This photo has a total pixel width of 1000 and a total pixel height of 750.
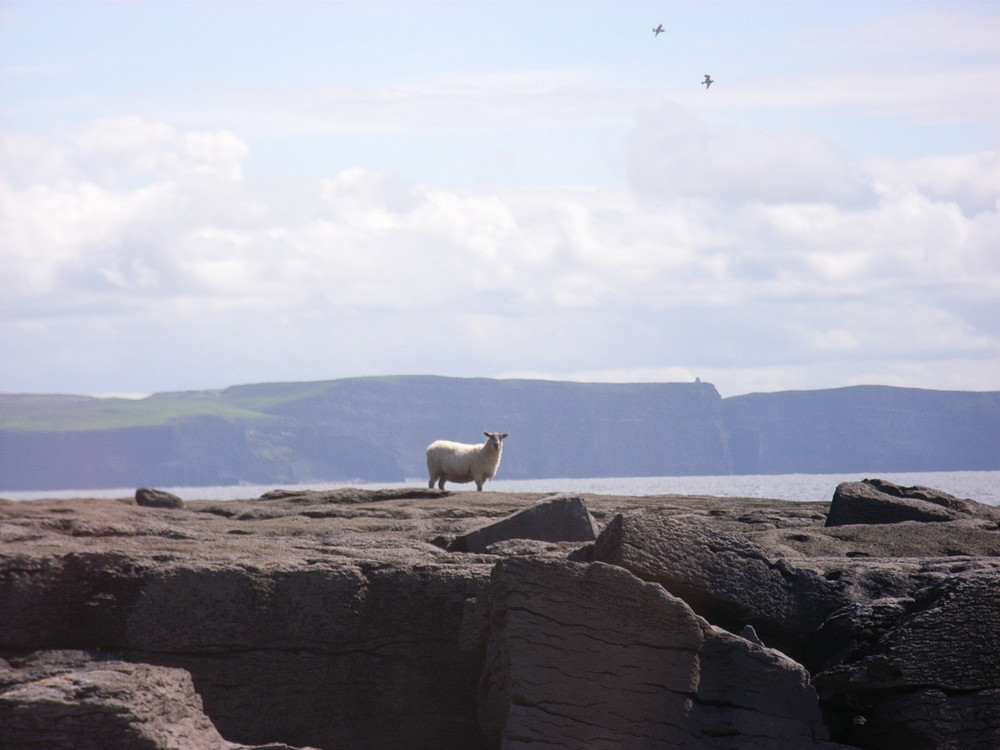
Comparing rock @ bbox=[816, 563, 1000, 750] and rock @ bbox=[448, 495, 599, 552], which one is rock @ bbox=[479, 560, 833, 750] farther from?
rock @ bbox=[448, 495, 599, 552]

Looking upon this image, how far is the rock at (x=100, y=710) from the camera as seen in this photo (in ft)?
23.3

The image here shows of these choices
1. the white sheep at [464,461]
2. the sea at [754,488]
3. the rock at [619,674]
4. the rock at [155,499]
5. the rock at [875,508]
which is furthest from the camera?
the sea at [754,488]

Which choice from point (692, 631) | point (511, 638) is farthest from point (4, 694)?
point (692, 631)

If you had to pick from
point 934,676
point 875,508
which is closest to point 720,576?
point 934,676

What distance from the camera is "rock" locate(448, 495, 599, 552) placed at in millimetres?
11688

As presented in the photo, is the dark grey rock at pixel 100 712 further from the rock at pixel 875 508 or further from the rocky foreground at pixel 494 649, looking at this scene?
the rock at pixel 875 508

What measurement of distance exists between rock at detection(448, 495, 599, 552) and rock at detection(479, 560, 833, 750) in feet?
11.1

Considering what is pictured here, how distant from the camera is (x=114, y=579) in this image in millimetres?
8320

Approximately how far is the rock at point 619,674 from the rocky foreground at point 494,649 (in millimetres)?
15

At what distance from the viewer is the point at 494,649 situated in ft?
26.7

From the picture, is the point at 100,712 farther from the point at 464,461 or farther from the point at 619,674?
the point at 464,461

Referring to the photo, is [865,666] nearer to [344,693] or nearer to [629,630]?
[629,630]

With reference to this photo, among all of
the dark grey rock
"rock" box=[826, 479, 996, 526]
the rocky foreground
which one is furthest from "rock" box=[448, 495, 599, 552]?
the dark grey rock

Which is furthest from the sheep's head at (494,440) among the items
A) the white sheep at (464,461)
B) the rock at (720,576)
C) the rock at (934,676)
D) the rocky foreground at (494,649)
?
the rock at (934,676)
